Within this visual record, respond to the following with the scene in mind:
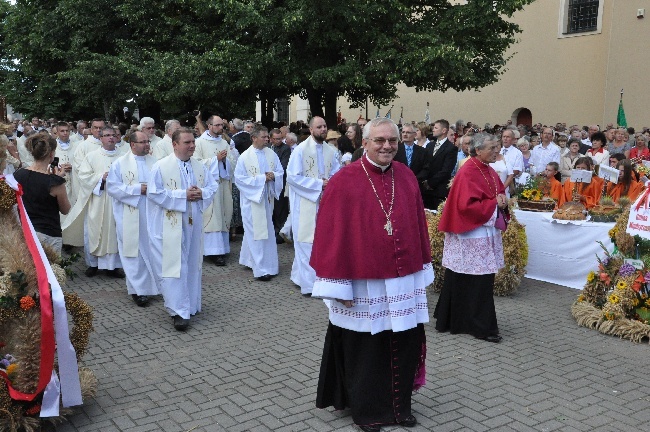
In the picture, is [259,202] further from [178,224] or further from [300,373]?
[300,373]

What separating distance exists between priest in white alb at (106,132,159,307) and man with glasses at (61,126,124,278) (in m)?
0.85

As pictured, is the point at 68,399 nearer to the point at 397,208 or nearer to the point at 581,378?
the point at 397,208

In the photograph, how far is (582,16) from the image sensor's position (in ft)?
71.4

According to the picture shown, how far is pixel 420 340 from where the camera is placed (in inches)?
185

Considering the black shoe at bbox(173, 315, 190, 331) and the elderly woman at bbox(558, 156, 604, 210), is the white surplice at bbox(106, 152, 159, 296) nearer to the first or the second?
the black shoe at bbox(173, 315, 190, 331)

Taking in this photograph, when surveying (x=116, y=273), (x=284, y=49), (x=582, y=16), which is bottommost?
(x=116, y=273)

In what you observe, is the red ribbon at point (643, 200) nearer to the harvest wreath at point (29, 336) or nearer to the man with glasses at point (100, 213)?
the harvest wreath at point (29, 336)

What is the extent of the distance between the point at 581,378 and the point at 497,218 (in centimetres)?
170

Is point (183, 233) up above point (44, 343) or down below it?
above

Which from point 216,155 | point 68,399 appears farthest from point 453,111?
point 68,399

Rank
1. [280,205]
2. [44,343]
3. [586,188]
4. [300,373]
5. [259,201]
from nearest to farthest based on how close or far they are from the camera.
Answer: [44,343], [300,373], [259,201], [586,188], [280,205]

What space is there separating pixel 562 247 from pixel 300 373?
4689 millimetres

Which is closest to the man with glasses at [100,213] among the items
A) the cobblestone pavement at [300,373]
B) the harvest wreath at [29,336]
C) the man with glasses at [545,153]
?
the cobblestone pavement at [300,373]

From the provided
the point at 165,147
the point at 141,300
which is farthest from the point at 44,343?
the point at 165,147
